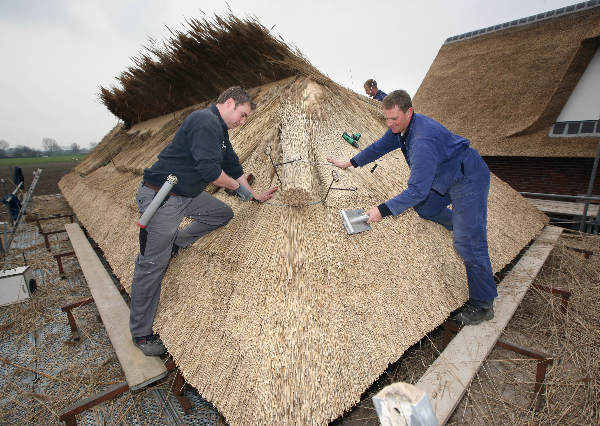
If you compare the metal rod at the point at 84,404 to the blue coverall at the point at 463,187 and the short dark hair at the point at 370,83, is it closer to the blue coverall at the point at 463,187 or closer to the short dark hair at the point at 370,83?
the blue coverall at the point at 463,187

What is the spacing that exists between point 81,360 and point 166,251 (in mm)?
1650

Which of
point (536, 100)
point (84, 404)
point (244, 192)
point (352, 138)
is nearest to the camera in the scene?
point (84, 404)

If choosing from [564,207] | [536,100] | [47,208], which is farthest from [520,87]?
[47,208]

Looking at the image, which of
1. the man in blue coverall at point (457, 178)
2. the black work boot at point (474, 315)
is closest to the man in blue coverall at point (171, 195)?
the man in blue coverall at point (457, 178)

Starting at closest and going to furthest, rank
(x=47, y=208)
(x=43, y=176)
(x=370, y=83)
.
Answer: (x=370, y=83)
(x=47, y=208)
(x=43, y=176)

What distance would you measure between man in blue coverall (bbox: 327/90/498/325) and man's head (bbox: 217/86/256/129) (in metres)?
0.80

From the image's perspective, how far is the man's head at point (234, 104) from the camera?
2158 millimetres

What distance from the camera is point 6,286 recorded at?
3.78m

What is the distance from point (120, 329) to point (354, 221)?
217cm

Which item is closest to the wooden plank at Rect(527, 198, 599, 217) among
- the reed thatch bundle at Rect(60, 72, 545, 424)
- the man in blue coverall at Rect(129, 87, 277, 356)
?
the reed thatch bundle at Rect(60, 72, 545, 424)

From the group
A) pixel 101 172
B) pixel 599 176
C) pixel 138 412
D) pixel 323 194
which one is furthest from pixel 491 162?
pixel 101 172

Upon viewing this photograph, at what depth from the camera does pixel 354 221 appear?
197cm

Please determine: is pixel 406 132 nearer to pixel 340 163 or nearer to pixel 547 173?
pixel 340 163

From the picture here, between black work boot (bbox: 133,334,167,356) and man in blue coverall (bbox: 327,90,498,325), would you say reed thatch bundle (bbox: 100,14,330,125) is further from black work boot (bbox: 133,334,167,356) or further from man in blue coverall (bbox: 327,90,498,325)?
black work boot (bbox: 133,334,167,356)
